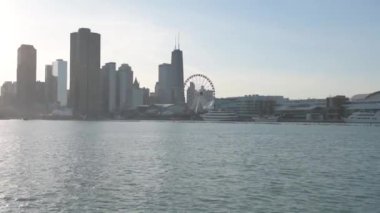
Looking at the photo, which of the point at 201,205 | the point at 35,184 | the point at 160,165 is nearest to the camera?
the point at 201,205

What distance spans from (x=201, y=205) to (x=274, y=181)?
13400mm

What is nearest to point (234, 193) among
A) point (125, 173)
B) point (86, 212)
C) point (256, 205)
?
point (256, 205)

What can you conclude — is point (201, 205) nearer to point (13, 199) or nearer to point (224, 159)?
point (13, 199)

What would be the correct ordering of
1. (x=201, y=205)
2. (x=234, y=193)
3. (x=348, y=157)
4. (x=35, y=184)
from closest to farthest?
(x=201, y=205), (x=234, y=193), (x=35, y=184), (x=348, y=157)

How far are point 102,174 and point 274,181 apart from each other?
16891 mm

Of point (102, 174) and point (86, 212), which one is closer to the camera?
point (86, 212)

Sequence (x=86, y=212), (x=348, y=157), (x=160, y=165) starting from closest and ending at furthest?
(x=86, y=212) < (x=160, y=165) < (x=348, y=157)

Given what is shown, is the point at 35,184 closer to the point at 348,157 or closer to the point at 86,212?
the point at 86,212

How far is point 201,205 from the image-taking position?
117ft

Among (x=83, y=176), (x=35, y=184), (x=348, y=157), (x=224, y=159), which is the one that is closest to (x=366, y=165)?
(x=348, y=157)

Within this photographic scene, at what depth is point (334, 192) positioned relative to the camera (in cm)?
4128

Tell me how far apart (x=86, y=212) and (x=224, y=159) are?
37.4 metres

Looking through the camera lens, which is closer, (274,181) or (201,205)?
(201,205)

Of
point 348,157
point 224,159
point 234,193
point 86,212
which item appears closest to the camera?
point 86,212
